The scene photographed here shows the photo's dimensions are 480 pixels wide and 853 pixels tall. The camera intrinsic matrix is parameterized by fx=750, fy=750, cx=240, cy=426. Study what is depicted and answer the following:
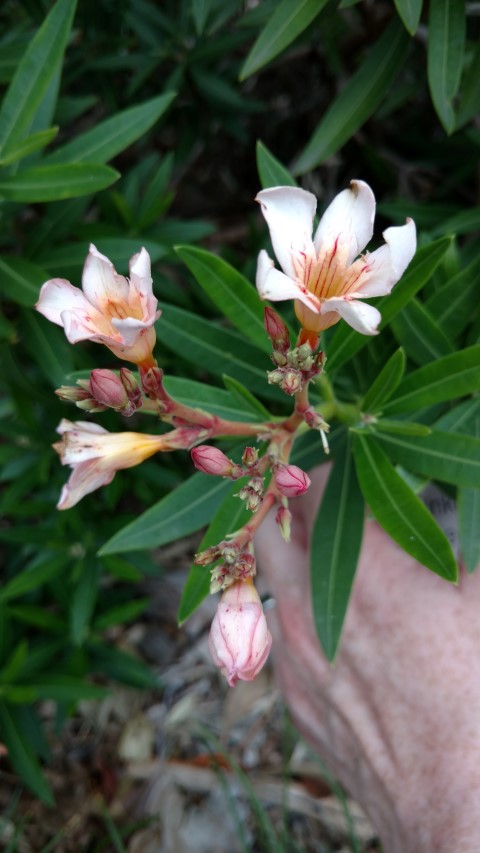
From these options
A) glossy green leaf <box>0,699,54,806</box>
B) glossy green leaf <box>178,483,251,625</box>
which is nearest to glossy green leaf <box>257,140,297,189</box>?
glossy green leaf <box>178,483,251,625</box>

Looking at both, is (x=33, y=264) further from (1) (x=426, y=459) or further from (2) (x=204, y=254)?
(1) (x=426, y=459)

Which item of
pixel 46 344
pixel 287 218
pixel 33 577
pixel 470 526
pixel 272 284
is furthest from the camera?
pixel 33 577

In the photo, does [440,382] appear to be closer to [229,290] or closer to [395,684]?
[229,290]

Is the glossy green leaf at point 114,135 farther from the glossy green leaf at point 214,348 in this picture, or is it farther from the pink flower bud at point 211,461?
the pink flower bud at point 211,461

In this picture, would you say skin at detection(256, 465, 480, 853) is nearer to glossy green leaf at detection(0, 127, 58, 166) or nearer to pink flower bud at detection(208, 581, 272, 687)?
pink flower bud at detection(208, 581, 272, 687)

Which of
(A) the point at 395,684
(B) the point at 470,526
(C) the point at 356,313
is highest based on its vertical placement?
(C) the point at 356,313

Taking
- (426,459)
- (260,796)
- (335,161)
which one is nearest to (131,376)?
(426,459)

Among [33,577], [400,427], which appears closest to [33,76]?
[400,427]
